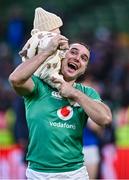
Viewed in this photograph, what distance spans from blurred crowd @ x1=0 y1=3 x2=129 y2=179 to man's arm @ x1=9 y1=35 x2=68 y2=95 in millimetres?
4111

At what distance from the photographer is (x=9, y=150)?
43.1 ft

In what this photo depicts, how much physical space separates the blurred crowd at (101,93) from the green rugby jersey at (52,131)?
3977mm

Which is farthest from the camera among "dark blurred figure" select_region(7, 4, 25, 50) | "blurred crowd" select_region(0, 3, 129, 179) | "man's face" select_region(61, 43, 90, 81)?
"dark blurred figure" select_region(7, 4, 25, 50)

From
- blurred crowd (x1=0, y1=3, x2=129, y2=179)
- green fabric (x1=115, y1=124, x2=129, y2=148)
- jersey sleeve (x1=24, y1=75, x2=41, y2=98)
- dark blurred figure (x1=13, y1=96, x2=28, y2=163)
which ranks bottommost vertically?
green fabric (x1=115, y1=124, x2=129, y2=148)

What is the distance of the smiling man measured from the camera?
764cm

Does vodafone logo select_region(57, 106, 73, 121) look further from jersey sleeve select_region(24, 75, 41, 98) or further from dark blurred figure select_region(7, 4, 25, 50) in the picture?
dark blurred figure select_region(7, 4, 25, 50)

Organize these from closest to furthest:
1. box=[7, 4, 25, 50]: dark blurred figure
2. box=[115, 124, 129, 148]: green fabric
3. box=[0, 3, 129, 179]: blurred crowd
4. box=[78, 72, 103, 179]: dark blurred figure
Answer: box=[78, 72, 103, 179]: dark blurred figure < box=[0, 3, 129, 179]: blurred crowd < box=[115, 124, 129, 148]: green fabric < box=[7, 4, 25, 50]: dark blurred figure

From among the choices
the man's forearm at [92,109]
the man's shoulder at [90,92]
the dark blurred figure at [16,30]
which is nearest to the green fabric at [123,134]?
the dark blurred figure at [16,30]

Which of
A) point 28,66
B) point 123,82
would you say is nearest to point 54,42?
point 28,66

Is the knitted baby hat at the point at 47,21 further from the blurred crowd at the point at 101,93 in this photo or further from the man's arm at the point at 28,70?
the blurred crowd at the point at 101,93

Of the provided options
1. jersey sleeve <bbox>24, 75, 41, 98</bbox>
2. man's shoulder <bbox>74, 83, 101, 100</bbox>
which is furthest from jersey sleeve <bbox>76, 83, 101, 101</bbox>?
jersey sleeve <bbox>24, 75, 41, 98</bbox>

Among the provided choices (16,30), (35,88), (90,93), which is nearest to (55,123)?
(35,88)

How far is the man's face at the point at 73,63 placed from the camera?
787cm

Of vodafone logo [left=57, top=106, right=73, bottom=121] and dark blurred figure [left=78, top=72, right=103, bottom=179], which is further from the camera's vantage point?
dark blurred figure [left=78, top=72, right=103, bottom=179]
